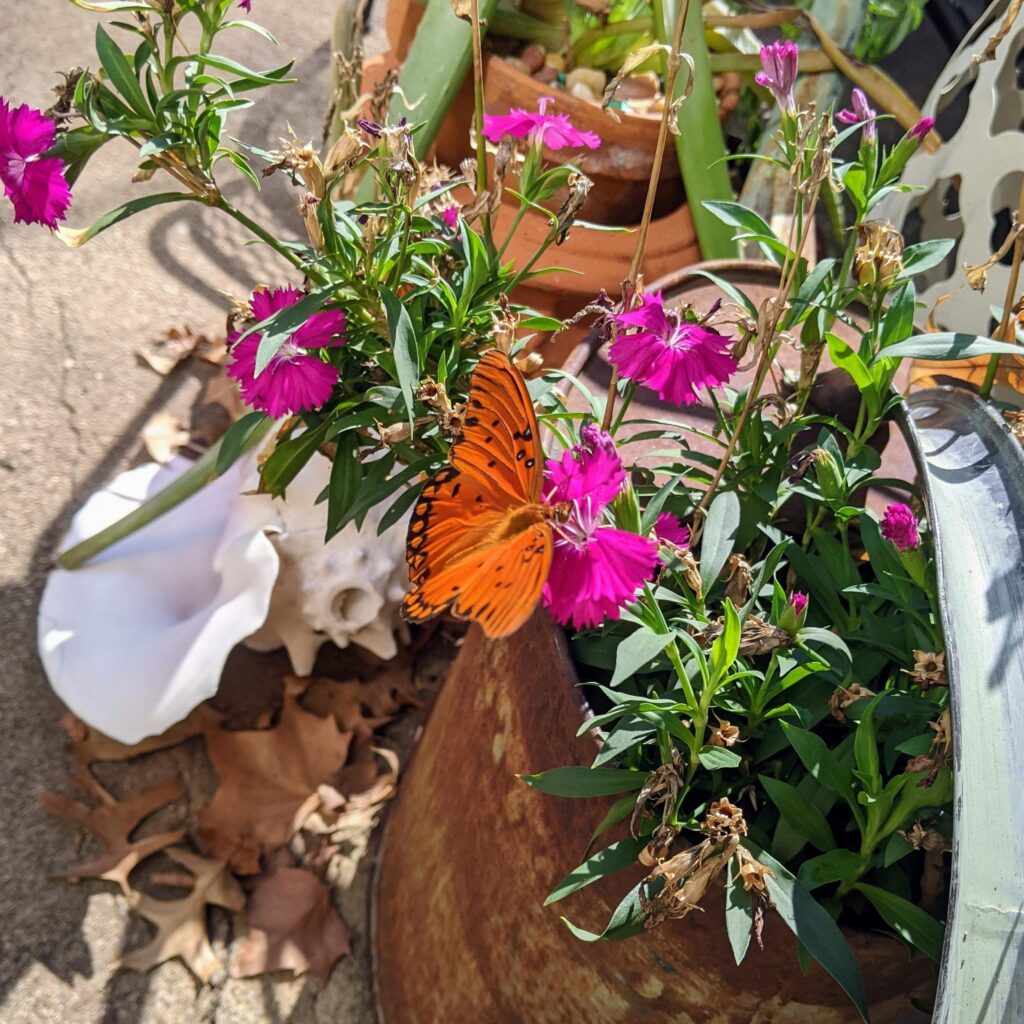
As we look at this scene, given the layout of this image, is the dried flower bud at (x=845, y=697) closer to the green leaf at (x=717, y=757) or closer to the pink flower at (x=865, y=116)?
the green leaf at (x=717, y=757)

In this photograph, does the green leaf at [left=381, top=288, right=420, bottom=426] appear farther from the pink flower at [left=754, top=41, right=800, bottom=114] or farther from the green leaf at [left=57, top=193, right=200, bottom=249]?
the pink flower at [left=754, top=41, right=800, bottom=114]

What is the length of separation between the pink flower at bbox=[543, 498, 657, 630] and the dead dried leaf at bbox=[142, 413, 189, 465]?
116cm

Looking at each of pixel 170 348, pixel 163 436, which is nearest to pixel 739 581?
pixel 163 436

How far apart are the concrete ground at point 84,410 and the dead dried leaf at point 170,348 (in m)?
0.02

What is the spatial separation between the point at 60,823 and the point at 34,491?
1.72 ft

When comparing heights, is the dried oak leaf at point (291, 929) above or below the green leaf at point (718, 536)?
below

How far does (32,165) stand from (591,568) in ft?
1.53

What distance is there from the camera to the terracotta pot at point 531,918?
0.72 m

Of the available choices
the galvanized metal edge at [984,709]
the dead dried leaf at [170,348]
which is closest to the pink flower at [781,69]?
the galvanized metal edge at [984,709]

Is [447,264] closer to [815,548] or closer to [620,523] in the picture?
[620,523]

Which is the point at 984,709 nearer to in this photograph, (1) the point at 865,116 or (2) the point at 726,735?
(2) the point at 726,735

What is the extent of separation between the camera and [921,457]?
71 centimetres

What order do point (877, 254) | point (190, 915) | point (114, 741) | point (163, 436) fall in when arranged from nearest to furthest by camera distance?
point (877, 254), point (190, 915), point (114, 741), point (163, 436)

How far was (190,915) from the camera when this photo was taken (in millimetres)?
1243
